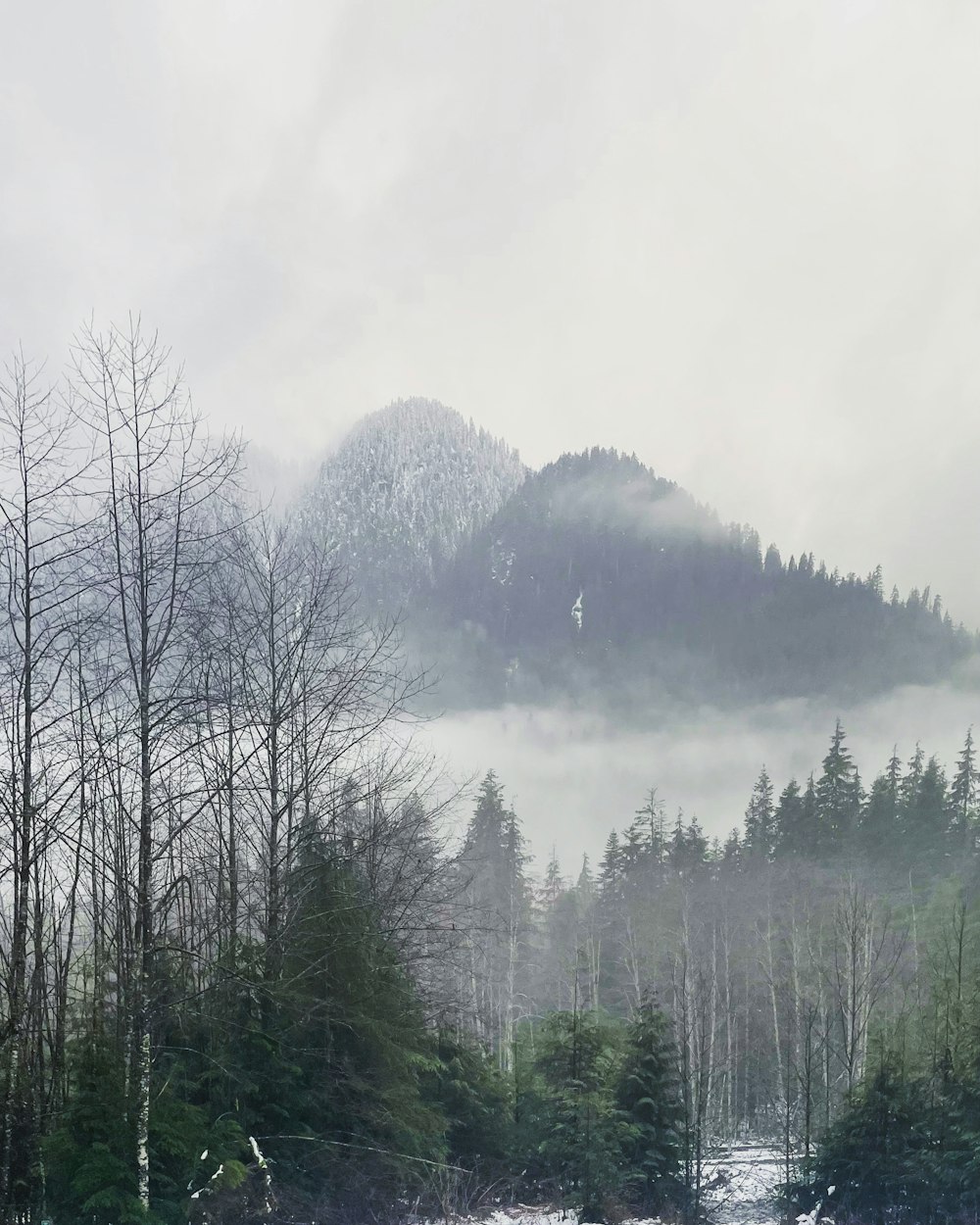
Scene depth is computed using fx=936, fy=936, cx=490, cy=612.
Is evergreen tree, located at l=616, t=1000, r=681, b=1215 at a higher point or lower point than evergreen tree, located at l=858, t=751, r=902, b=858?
higher

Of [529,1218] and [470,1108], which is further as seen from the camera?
[470,1108]

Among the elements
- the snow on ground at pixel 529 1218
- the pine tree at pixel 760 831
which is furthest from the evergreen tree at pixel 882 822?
the snow on ground at pixel 529 1218

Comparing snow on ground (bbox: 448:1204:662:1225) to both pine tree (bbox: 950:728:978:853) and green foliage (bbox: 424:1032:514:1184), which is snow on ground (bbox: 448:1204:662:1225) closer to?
green foliage (bbox: 424:1032:514:1184)

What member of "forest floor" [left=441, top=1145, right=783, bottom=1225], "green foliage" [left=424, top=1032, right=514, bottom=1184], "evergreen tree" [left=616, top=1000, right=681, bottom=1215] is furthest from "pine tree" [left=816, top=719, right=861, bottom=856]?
"green foliage" [left=424, top=1032, right=514, bottom=1184]

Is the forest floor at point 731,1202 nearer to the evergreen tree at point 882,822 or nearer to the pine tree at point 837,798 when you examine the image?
the evergreen tree at point 882,822

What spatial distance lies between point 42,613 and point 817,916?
47768mm

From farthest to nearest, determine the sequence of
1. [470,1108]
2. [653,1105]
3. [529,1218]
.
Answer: [653,1105]
[470,1108]
[529,1218]

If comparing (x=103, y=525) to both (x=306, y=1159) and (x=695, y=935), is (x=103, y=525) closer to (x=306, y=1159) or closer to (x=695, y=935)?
(x=306, y=1159)

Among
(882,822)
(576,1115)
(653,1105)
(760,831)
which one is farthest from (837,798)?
(576,1115)

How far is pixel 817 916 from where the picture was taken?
4859 cm

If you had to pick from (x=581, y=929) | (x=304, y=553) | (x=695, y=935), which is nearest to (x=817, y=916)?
(x=695, y=935)

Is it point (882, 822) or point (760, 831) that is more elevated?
point (882, 822)

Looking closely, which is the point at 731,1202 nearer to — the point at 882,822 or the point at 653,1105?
the point at 653,1105

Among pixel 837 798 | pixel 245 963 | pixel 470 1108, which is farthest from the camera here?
pixel 837 798
